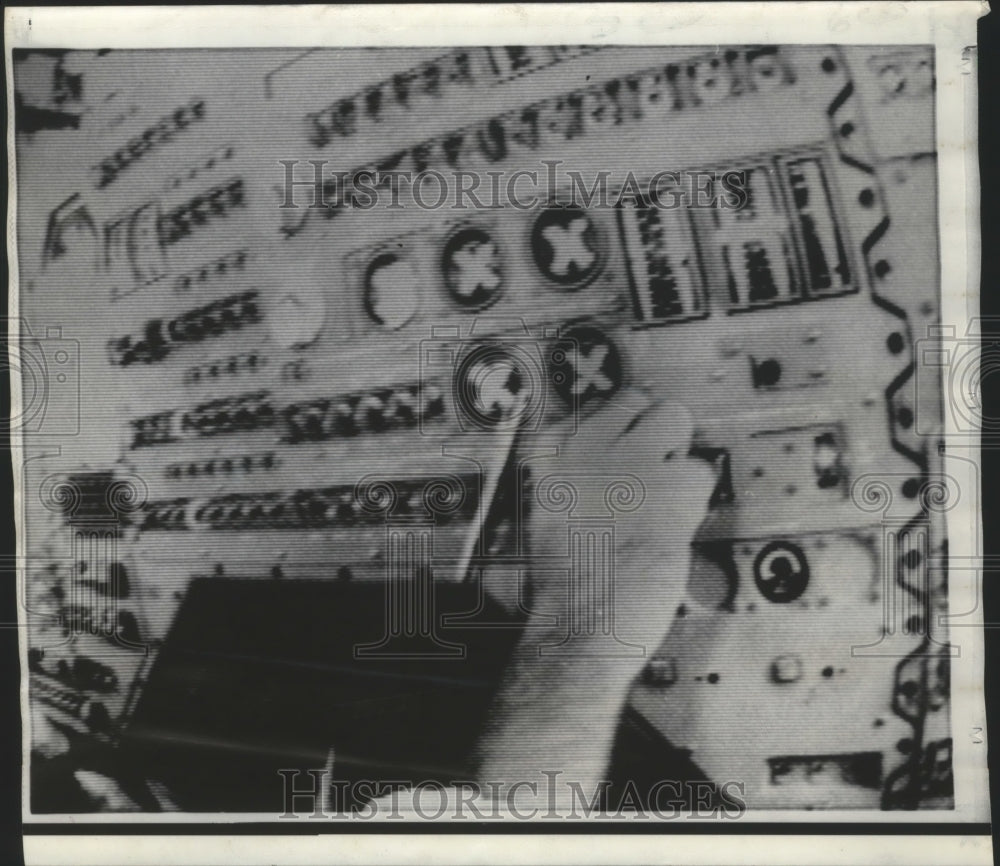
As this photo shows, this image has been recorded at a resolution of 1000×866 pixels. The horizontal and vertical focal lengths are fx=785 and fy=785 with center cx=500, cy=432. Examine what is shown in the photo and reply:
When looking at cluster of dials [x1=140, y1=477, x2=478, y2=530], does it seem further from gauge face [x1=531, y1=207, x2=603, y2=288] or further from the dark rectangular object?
gauge face [x1=531, y1=207, x2=603, y2=288]

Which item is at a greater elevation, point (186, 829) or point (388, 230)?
point (388, 230)

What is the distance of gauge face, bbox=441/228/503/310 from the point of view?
2.72 ft

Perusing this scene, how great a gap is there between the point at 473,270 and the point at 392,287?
0.09 meters

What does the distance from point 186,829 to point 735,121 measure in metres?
0.95

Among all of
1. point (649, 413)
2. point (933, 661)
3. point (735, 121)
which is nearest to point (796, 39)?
point (735, 121)

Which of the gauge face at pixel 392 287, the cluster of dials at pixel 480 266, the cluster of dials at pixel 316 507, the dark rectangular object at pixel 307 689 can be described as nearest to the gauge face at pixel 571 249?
the cluster of dials at pixel 480 266

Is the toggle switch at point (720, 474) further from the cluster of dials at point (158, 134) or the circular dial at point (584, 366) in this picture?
the cluster of dials at point (158, 134)

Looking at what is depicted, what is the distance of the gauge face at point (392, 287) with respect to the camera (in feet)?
2.73

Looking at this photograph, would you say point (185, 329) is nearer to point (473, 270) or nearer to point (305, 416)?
point (305, 416)

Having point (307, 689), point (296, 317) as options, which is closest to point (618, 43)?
point (296, 317)

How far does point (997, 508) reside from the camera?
0.83 metres

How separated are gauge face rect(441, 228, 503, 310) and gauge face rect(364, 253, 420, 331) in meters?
0.04

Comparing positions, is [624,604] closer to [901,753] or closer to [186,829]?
[901,753]

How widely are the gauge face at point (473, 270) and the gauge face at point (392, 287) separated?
0.04 meters
